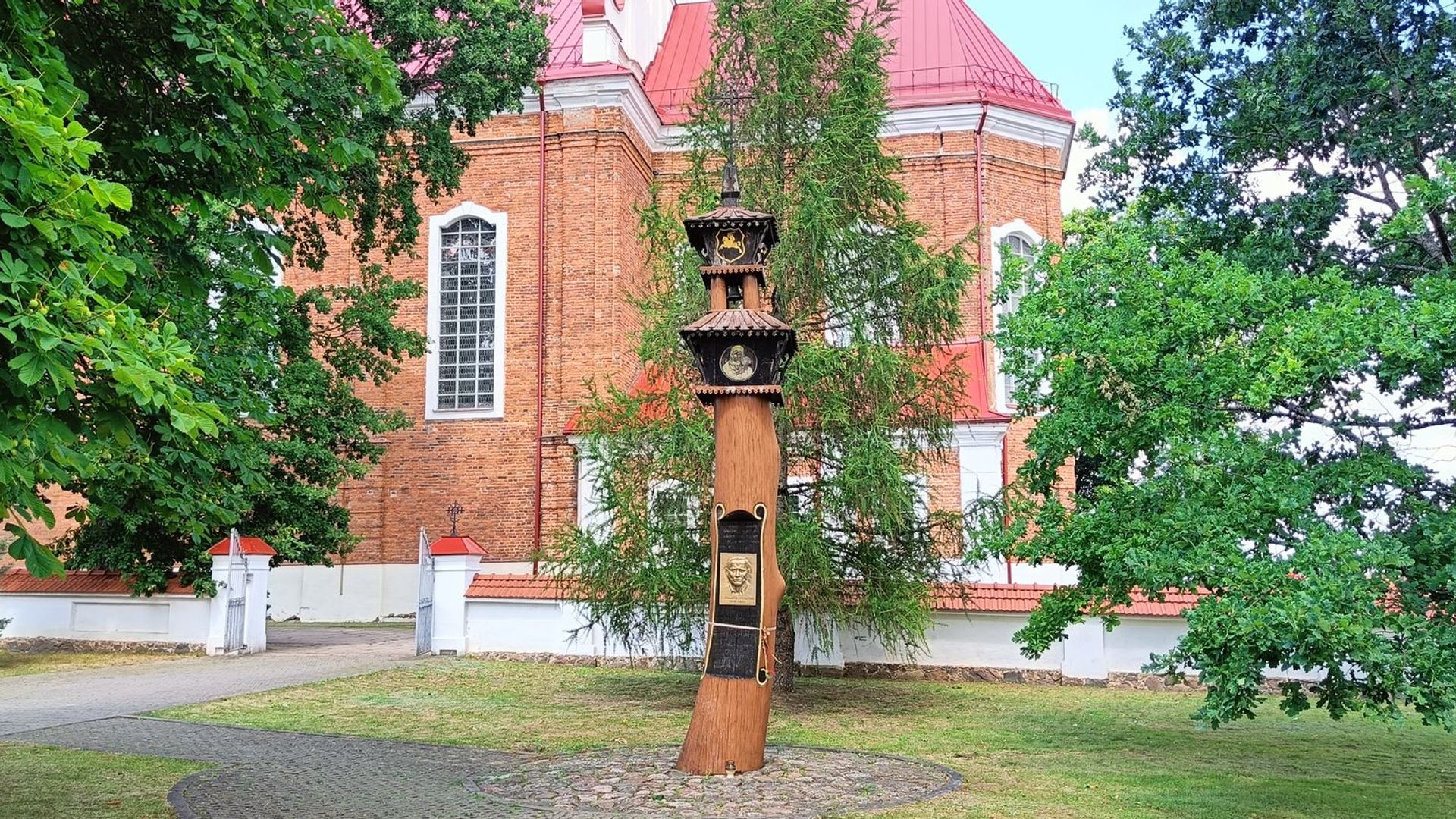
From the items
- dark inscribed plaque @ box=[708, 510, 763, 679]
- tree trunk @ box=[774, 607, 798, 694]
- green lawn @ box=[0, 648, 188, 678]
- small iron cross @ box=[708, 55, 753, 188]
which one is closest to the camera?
dark inscribed plaque @ box=[708, 510, 763, 679]

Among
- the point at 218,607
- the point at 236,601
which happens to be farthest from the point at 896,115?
the point at 218,607

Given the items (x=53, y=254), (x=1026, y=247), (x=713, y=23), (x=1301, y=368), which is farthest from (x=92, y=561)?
(x=1026, y=247)

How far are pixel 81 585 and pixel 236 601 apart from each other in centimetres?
255

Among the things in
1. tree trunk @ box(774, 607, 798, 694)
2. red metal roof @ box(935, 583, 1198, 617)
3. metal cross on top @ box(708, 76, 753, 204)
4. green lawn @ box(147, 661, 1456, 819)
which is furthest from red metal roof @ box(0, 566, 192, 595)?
red metal roof @ box(935, 583, 1198, 617)

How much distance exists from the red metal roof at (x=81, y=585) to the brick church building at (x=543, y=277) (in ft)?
19.6

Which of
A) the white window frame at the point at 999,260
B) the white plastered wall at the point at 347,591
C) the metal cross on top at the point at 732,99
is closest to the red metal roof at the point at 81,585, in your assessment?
the white plastered wall at the point at 347,591

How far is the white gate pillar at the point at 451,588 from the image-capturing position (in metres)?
16.0

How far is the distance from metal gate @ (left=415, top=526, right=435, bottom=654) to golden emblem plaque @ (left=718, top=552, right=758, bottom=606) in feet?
28.0

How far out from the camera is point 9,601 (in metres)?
17.1

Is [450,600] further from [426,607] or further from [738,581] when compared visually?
[738,581]

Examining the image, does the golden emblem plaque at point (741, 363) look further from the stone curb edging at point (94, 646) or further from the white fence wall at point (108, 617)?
the stone curb edging at point (94, 646)

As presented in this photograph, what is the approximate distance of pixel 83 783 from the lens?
307 inches

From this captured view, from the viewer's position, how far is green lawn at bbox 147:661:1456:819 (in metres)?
7.82

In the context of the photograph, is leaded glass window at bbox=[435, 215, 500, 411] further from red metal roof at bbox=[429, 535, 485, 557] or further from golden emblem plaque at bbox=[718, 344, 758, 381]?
golden emblem plaque at bbox=[718, 344, 758, 381]
